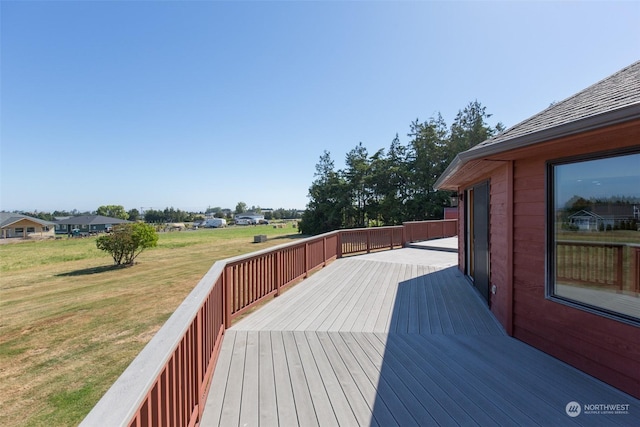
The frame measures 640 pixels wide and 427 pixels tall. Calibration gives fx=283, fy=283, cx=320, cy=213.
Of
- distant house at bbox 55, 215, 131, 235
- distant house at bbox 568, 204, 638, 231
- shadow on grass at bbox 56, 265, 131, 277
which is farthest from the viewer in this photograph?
distant house at bbox 55, 215, 131, 235

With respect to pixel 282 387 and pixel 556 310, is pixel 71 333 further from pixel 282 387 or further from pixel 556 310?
pixel 556 310

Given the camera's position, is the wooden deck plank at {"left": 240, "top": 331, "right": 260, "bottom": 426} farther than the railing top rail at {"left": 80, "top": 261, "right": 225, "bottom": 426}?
Yes

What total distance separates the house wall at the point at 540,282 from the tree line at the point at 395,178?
692 inches

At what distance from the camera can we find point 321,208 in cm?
3231

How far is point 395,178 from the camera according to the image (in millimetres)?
27016

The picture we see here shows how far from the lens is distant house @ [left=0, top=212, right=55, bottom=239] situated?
138 ft

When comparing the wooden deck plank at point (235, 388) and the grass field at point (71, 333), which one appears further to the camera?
the grass field at point (71, 333)

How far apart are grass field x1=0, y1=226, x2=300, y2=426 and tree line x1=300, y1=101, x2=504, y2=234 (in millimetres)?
18069

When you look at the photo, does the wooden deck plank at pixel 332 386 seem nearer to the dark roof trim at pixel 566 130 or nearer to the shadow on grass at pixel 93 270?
the dark roof trim at pixel 566 130

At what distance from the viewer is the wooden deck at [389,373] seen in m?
1.93

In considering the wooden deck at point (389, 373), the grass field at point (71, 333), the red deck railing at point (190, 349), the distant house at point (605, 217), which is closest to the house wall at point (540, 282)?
the wooden deck at point (389, 373)

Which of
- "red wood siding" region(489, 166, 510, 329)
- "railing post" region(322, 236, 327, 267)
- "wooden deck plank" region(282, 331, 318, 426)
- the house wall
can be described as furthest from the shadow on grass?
the house wall

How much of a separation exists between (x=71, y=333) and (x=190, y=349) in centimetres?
644

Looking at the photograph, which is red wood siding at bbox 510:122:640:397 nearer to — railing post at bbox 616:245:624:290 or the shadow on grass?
railing post at bbox 616:245:624:290
